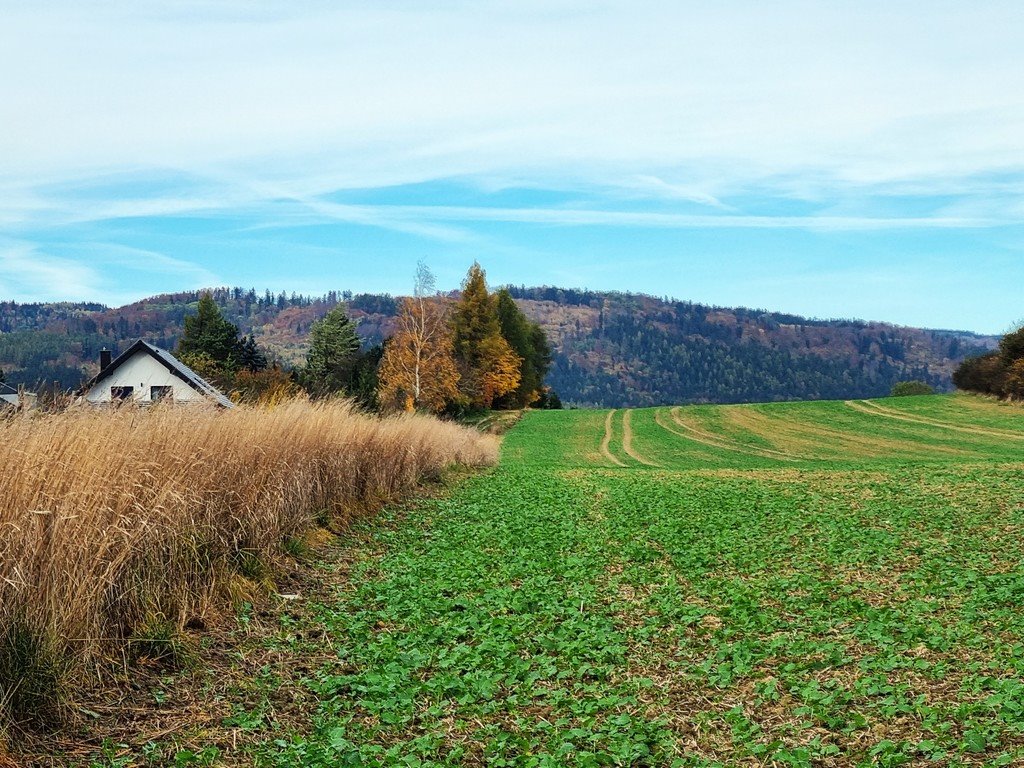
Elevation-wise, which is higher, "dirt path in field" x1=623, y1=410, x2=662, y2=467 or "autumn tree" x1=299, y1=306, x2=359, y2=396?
"autumn tree" x1=299, y1=306, x2=359, y2=396

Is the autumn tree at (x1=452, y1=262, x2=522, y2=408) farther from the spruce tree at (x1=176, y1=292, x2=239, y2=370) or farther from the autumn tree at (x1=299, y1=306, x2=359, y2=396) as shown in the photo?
the spruce tree at (x1=176, y1=292, x2=239, y2=370)

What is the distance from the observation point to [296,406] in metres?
14.7

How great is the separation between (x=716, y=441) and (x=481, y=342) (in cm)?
2329

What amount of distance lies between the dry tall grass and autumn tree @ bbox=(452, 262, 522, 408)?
55.8 m

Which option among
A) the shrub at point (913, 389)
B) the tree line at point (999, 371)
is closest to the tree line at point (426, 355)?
the tree line at point (999, 371)

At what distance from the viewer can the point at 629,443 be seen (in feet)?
174

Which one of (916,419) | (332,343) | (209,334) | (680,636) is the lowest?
(680,636)

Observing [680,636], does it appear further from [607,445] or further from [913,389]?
[913,389]

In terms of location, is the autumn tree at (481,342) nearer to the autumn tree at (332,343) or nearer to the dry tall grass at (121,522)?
the autumn tree at (332,343)

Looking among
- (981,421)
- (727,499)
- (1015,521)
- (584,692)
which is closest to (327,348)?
(981,421)

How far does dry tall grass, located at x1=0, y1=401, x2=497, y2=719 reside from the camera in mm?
5793

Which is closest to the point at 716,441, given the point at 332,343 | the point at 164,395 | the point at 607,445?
the point at 607,445

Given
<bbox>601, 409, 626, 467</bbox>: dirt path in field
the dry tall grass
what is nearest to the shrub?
<bbox>601, 409, 626, 467</bbox>: dirt path in field

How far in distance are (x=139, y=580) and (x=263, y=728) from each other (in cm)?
200
